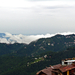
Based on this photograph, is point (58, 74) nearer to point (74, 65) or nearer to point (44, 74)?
point (74, 65)

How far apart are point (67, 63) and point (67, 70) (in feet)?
18.3

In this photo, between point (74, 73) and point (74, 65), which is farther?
point (74, 65)

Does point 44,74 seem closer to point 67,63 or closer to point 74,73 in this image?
point 67,63

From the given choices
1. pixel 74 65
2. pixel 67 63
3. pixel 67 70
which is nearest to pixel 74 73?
pixel 67 70

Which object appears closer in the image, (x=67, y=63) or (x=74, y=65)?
(x=74, y=65)

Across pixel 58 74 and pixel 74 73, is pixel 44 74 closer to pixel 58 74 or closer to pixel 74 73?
pixel 58 74

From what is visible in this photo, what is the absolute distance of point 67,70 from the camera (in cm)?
3034

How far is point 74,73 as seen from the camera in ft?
99.1

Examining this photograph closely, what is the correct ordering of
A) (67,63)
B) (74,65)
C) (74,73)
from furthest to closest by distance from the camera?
(67,63) < (74,65) < (74,73)

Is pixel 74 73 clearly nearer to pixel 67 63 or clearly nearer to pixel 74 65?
pixel 74 65

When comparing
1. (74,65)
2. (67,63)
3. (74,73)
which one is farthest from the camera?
(67,63)

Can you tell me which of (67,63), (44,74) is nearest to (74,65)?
(67,63)

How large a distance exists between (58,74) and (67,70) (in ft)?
6.34

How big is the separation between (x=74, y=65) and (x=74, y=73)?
3027 mm
